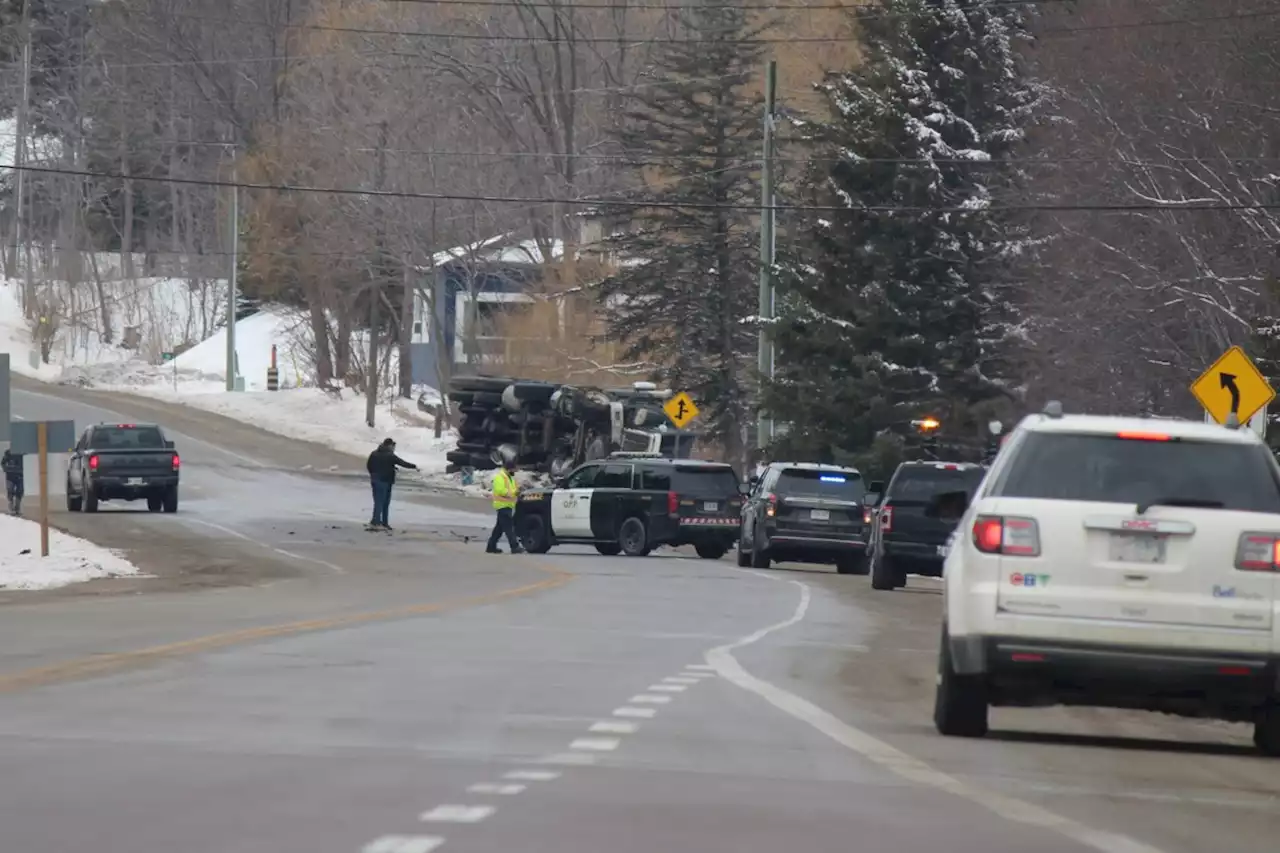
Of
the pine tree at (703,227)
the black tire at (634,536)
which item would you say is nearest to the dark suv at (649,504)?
the black tire at (634,536)

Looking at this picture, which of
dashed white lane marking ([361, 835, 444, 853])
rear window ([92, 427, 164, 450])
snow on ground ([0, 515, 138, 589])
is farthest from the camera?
rear window ([92, 427, 164, 450])

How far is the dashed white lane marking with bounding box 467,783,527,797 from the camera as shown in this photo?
9578mm

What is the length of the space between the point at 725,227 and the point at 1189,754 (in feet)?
180

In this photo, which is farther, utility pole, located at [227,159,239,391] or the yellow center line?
utility pole, located at [227,159,239,391]

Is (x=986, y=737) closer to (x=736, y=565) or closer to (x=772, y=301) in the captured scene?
(x=736, y=565)

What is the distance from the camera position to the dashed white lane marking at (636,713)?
13109 mm

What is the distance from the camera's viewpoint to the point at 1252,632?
12117mm

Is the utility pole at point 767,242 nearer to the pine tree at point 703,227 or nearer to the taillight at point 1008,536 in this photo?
the pine tree at point 703,227

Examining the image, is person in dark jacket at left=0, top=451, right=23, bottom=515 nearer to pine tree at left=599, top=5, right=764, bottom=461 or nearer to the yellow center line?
the yellow center line

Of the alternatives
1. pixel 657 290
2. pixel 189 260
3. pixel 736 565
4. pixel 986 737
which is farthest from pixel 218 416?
pixel 986 737

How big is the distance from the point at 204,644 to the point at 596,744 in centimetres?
710

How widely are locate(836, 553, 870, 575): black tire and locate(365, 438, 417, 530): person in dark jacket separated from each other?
8679 millimetres

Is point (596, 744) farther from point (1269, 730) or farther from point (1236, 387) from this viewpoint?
point (1236, 387)

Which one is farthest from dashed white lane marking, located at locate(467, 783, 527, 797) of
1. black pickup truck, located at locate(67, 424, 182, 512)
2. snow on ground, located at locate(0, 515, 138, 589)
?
black pickup truck, located at locate(67, 424, 182, 512)
